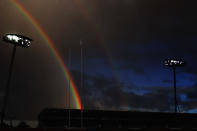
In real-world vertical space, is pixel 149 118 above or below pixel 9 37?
below

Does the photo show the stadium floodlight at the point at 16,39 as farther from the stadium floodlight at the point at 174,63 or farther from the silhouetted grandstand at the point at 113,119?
the stadium floodlight at the point at 174,63

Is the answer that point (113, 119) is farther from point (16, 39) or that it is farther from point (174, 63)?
point (16, 39)

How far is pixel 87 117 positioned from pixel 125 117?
808cm

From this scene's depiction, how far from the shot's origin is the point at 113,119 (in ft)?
163

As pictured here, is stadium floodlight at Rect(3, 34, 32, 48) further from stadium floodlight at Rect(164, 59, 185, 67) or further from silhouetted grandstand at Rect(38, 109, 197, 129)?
stadium floodlight at Rect(164, 59, 185, 67)

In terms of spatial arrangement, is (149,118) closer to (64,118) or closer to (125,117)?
(125,117)

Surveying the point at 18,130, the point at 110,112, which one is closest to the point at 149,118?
the point at 110,112

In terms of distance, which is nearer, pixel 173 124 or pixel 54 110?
pixel 54 110

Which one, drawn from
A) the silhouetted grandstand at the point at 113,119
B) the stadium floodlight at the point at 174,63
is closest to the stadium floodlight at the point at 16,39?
the silhouetted grandstand at the point at 113,119

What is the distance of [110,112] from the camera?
53.0m

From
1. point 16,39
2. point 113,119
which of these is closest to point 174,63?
point 113,119

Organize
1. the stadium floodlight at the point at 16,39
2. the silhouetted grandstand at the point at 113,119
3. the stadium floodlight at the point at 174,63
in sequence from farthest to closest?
the stadium floodlight at the point at 174,63
the silhouetted grandstand at the point at 113,119
the stadium floodlight at the point at 16,39

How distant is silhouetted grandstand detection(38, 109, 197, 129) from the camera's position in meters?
45.2

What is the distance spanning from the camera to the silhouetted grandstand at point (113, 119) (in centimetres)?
4522
